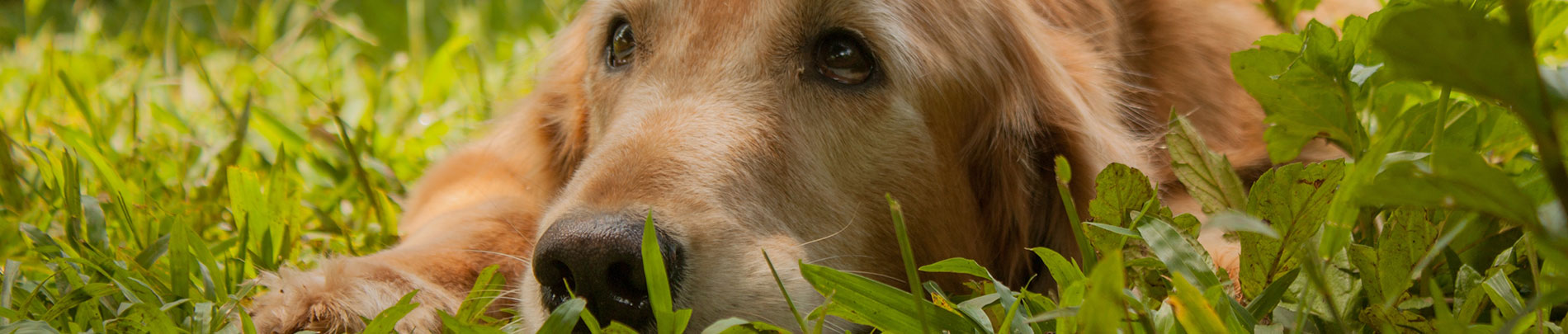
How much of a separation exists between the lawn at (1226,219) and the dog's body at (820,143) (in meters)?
0.12

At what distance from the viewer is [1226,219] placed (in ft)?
4.29

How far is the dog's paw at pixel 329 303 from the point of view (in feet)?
7.17

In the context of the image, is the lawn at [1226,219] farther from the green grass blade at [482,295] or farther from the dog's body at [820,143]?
the dog's body at [820,143]

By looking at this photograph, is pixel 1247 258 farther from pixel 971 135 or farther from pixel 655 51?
pixel 655 51

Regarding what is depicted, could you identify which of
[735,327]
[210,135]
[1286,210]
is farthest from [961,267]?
[210,135]

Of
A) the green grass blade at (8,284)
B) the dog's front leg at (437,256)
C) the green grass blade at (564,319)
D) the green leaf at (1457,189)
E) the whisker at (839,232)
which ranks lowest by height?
the dog's front leg at (437,256)

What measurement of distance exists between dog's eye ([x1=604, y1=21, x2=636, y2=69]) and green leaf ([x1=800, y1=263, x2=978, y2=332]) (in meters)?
1.05

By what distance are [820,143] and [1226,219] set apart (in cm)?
114

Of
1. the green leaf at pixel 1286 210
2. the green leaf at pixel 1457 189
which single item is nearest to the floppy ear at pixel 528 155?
the green leaf at pixel 1286 210

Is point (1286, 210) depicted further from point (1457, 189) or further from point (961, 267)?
point (1457, 189)

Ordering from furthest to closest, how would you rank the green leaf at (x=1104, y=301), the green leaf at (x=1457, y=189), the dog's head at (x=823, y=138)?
1. the dog's head at (x=823, y=138)
2. the green leaf at (x=1104, y=301)
3. the green leaf at (x=1457, y=189)

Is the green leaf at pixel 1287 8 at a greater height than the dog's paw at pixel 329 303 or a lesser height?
greater

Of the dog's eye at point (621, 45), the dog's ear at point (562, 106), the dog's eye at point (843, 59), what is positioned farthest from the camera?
the dog's ear at point (562, 106)

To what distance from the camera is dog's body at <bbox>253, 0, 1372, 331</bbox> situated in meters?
2.10
